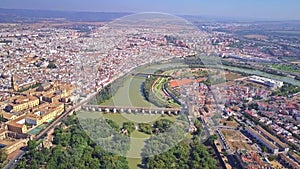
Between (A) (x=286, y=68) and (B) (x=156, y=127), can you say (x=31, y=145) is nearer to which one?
(B) (x=156, y=127)

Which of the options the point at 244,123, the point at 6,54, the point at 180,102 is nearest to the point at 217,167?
the point at 244,123

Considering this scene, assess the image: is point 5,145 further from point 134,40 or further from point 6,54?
point 6,54

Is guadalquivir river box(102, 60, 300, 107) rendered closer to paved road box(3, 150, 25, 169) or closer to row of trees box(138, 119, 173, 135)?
row of trees box(138, 119, 173, 135)

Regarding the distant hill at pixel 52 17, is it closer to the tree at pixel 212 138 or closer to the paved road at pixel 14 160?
the tree at pixel 212 138

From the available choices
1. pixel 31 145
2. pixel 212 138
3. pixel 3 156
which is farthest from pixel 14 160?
pixel 212 138

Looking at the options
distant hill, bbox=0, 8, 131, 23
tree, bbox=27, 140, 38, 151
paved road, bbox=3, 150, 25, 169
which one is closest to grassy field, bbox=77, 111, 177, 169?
tree, bbox=27, 140, 38, 151

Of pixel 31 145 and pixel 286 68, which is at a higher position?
pixel 286 68
